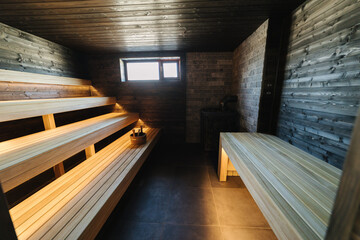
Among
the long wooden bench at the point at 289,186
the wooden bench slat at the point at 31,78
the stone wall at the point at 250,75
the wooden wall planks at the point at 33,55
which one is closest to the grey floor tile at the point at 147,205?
the long wooden bench at the point at 289,186

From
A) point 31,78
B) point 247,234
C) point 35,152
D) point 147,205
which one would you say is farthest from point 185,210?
point 31,78

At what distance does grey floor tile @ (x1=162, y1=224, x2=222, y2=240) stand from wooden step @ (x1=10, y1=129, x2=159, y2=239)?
80 cm

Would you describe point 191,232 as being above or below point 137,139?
below

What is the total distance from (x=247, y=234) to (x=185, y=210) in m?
0.86

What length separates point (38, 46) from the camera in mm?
2994

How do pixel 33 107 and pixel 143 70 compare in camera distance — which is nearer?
pixel 33 107

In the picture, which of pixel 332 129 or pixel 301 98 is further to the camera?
pixel 301 98

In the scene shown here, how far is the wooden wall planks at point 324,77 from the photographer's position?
1.38 m

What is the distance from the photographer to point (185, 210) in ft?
6.79

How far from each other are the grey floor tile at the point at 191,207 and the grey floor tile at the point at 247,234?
7.2 inches

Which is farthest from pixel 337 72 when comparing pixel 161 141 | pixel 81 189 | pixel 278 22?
pixel 161 141

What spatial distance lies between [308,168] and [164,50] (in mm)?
4271

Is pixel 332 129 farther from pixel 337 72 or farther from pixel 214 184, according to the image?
pixel 214 184

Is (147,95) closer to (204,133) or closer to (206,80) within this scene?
(206,80)
